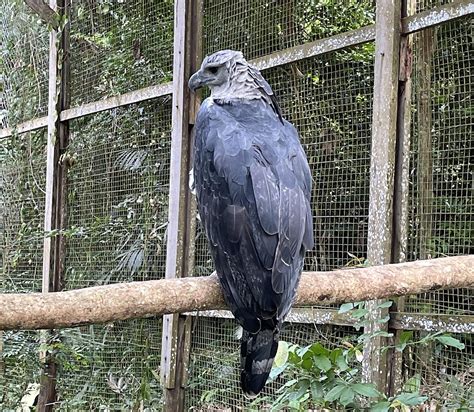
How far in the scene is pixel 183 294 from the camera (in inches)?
61.7

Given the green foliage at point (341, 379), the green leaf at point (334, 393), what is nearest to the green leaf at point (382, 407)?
the green foliage at point (341, 379)

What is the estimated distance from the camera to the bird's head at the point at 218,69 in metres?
2.67

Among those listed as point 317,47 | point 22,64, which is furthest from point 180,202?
point 22,64

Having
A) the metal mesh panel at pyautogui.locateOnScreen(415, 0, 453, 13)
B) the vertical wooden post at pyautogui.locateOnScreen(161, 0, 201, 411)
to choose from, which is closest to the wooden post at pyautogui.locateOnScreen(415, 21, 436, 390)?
the metal mesh panel at pyautogui.locateOnScreen(415, 0, 453, 13)

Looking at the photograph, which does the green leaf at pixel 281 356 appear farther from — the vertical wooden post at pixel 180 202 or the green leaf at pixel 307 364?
the vertical wooden post at pixel 180 202

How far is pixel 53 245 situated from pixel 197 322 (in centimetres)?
135

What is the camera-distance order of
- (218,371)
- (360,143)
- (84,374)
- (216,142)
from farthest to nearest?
1. (84,374)
2. (218,371)
3. (360,143)
4. (216,142)

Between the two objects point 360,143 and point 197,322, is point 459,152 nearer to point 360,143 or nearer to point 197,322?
point 360,143

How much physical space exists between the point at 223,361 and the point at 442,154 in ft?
4.31

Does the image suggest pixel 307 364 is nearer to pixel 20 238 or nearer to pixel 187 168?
pixel 187 168

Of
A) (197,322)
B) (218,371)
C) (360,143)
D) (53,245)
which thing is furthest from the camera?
(53,245)

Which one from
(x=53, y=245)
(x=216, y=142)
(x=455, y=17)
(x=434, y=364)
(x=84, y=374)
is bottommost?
(x=84, y=374)

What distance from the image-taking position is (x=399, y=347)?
2264 mm

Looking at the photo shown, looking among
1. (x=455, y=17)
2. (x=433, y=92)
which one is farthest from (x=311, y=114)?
(x=455, y=17)
